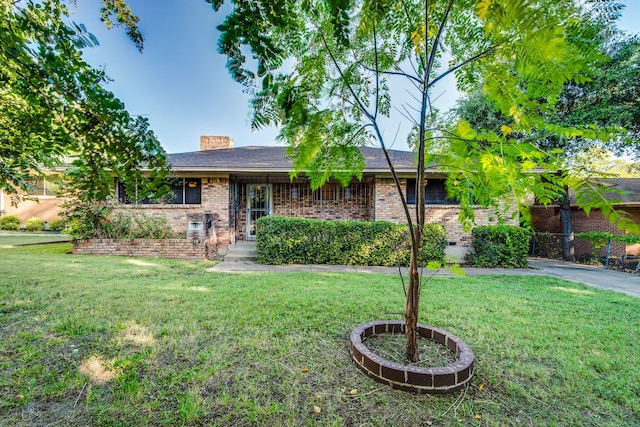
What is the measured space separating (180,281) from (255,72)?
15.9 feet

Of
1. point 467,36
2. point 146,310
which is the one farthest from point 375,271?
point 467,36

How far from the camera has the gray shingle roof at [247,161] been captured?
30.2ft

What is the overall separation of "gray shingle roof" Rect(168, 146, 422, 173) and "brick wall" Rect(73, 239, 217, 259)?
2.34 metres

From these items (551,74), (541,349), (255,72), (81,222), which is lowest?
(541,349)

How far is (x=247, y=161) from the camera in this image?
10414 mm

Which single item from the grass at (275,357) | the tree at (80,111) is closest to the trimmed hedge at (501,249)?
the grass at (275,357)

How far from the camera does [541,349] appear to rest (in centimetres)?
290

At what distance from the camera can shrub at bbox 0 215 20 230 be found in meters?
14.9

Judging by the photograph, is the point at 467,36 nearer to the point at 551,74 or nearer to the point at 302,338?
the point at 551,74

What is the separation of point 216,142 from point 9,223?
40.2 feet

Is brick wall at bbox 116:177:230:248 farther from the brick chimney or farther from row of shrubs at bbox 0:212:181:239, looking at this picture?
the brick chimney

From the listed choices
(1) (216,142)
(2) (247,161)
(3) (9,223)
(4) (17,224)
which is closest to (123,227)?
(2) (247,161)

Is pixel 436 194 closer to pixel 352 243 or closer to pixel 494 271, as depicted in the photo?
pixel 494 271

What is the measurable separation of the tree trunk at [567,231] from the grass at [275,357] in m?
7.10
